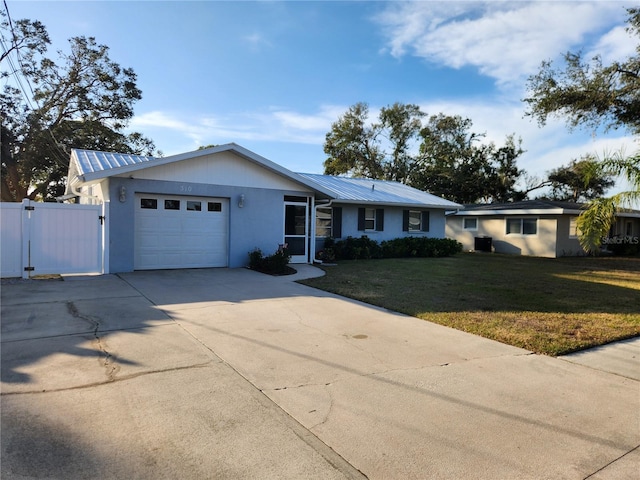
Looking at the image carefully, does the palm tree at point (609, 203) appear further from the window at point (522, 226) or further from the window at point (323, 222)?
the window at point (522, 226)

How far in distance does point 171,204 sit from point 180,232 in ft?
2.94

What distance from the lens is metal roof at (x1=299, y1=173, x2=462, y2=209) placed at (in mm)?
18414

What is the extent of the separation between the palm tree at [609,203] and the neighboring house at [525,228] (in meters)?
13.0

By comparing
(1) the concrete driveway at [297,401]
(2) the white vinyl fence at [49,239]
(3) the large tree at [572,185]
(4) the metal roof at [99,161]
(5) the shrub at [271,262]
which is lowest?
(1) the concrete driveway at [297,401]

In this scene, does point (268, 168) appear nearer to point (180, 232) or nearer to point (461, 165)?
point (180, 232)

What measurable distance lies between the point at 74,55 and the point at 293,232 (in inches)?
977

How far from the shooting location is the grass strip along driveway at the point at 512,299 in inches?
257

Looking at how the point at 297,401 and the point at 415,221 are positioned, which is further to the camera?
the point at 415,221

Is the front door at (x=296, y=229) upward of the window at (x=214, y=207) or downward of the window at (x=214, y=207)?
downward

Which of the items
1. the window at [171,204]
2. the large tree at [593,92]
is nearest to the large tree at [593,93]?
the large tree at [593,92]

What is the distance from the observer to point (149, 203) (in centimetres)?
1221

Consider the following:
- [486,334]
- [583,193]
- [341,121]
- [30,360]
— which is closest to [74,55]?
[341,121]

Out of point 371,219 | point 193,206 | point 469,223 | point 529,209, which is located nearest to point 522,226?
point 529,209

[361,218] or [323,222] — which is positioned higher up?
[361,218]
